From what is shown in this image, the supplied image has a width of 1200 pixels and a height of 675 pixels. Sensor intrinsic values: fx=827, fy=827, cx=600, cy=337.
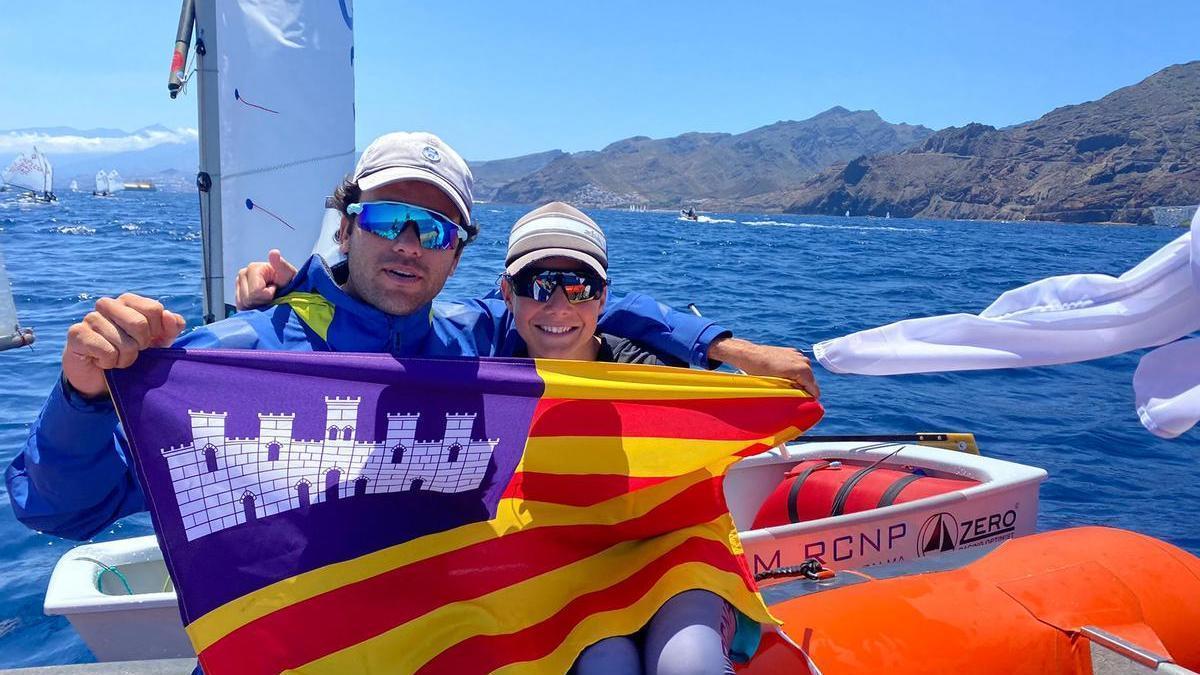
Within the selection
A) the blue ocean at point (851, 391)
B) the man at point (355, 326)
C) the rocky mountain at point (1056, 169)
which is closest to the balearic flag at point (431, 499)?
the man at point (355, 326)

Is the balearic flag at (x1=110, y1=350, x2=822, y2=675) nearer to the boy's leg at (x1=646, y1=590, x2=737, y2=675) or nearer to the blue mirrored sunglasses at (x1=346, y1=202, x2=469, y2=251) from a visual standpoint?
the boy's leg at (x1=646, y1=590, x2=737, y2=675)

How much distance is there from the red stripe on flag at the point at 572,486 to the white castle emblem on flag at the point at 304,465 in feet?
0.42

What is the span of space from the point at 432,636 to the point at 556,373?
2.63ft

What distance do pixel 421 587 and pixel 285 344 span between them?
79 centimetres

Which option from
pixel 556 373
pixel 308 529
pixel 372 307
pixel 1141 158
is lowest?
pixel 308 529

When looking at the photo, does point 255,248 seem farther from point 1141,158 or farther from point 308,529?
point 1141,158

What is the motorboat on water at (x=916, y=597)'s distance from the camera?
2.97 metres

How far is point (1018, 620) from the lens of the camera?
311 centimetres

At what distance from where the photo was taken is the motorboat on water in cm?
297

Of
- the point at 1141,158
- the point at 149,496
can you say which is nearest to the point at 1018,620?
the point at 149,496

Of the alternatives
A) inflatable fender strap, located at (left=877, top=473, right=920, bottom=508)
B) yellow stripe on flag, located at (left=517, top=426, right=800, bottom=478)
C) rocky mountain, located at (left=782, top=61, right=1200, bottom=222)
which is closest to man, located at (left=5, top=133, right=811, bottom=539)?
yellow stripe on flag, located at (left=517, top=426, right=800, bottom=478)

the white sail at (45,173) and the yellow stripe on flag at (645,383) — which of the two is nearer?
the yellow stripe on flag at (645,383)

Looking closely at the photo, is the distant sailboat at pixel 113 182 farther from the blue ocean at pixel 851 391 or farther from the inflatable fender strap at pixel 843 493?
the inflatable fender strap at pixel 843 493

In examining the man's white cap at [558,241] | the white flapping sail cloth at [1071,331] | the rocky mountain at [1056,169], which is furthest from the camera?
the rocky mountain at [1056,169]
